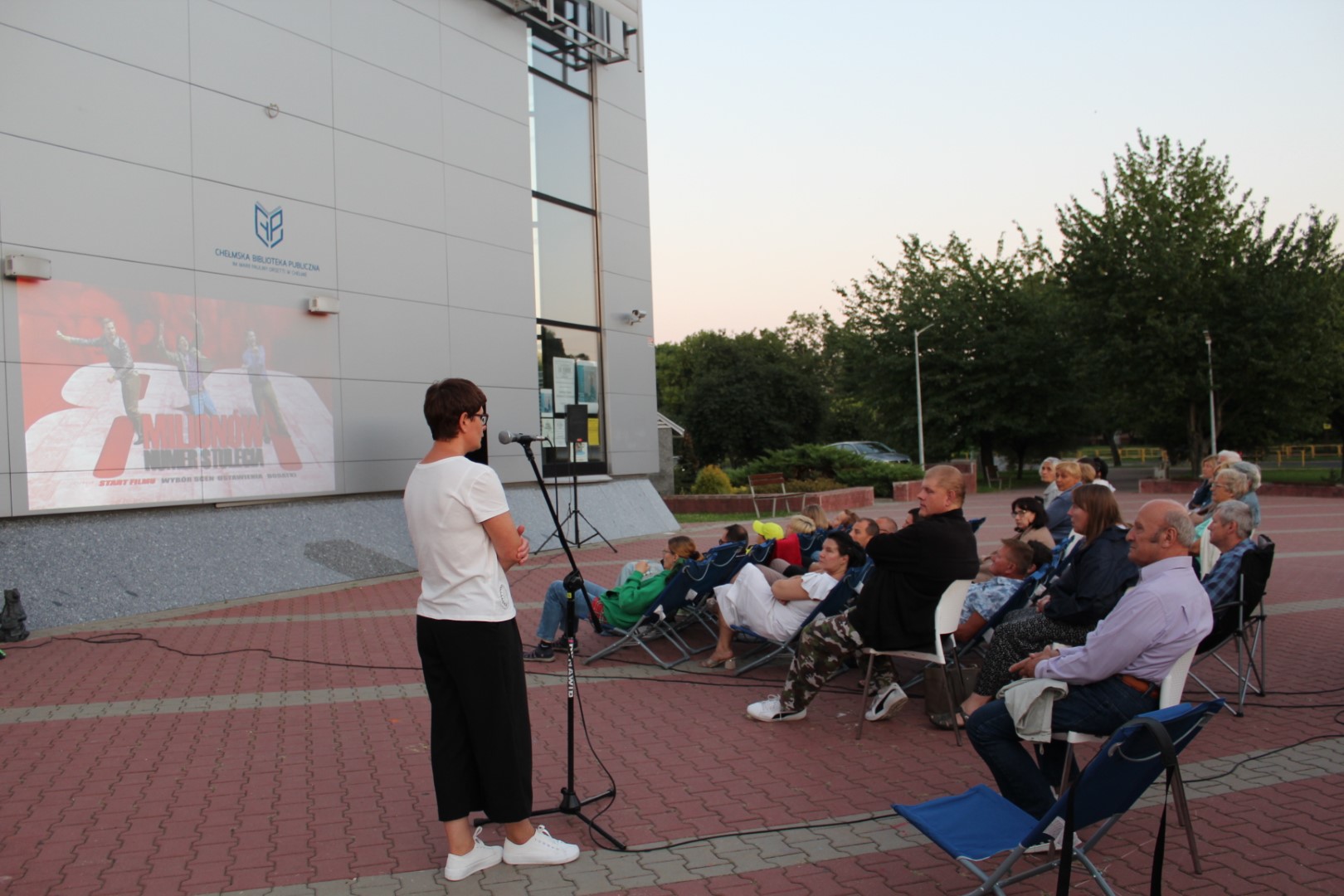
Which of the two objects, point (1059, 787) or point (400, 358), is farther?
point (400, 358)

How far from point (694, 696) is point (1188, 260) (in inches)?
1125

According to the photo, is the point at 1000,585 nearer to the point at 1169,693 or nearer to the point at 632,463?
the point at 1169,693

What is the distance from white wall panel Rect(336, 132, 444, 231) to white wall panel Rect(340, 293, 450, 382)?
1249 mm

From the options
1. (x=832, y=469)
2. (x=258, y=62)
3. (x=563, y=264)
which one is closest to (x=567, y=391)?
(x=563, y=264)

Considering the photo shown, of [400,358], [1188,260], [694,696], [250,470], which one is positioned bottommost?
[694,696]

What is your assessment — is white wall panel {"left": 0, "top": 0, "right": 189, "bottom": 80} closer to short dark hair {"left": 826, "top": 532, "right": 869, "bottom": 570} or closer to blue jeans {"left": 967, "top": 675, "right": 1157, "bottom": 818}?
short dark hair {"left": 826, "top": 532, "right": 869, "bottom": 570}

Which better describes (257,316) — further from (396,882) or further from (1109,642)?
(1109,642)

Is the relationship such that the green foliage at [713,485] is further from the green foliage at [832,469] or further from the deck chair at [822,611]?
the deck chair at [822,611]

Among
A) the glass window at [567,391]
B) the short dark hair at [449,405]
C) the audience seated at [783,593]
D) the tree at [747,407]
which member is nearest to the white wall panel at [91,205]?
the glass window at [567,391]

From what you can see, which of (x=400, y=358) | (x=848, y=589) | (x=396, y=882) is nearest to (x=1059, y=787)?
(x=848, y=589)

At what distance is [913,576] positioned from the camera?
5355mm

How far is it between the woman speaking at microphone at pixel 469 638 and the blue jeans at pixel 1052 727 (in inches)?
68.4

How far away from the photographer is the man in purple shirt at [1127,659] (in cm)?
353

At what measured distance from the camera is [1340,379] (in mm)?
28578
